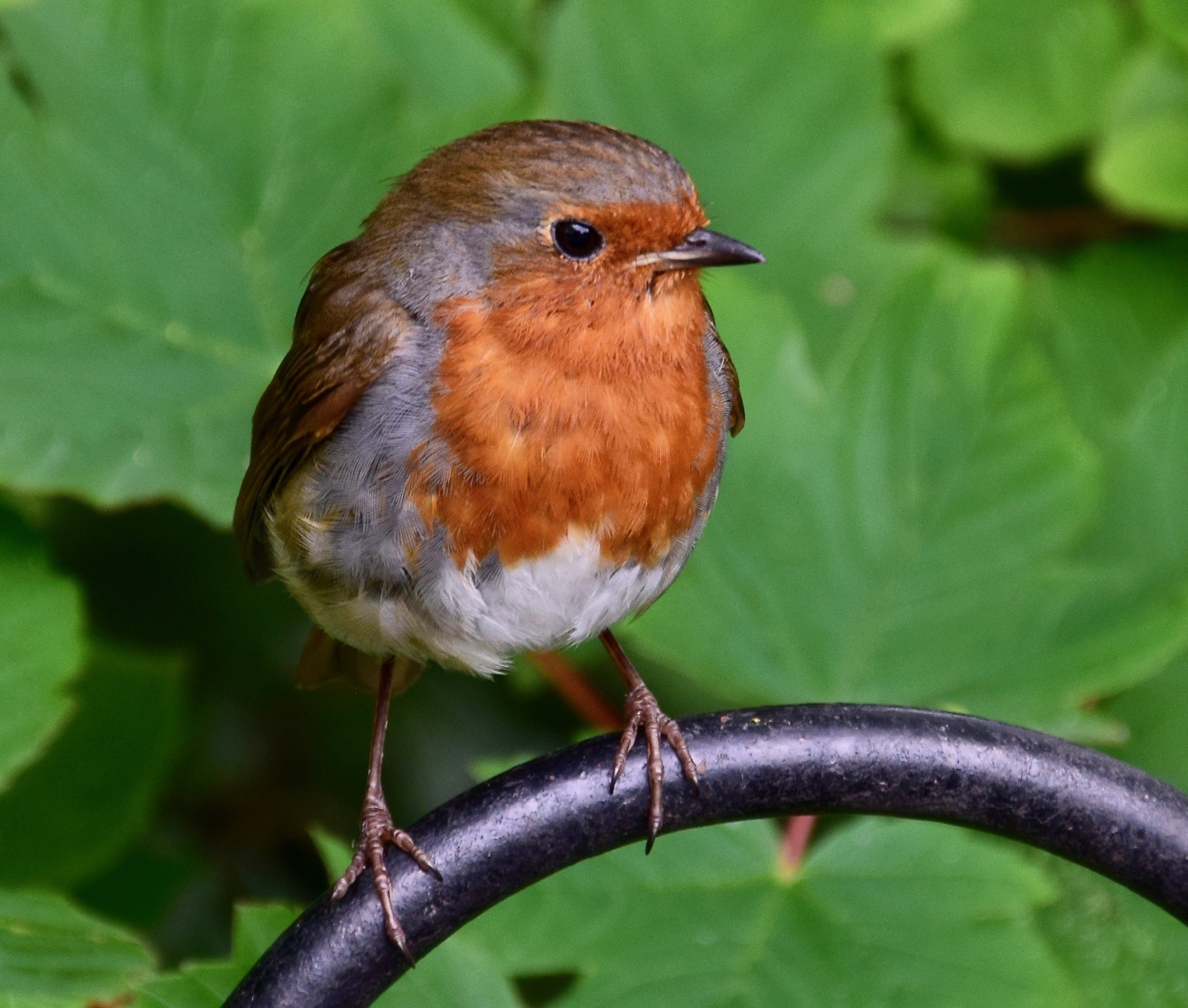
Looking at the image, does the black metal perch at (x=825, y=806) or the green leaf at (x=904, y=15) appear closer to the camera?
the black metal perch at (x=825, y=806)

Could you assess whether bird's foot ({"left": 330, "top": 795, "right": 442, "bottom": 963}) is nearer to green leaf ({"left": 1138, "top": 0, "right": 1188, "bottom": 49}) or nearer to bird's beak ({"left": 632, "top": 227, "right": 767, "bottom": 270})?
bird's beak ({"left": 632, "top": 227, "right": 767, "bottom": 270})

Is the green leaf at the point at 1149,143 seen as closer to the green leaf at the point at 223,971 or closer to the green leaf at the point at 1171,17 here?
the green leaf at the point at 1171,17

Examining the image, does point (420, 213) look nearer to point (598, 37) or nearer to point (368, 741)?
point (598, 37)

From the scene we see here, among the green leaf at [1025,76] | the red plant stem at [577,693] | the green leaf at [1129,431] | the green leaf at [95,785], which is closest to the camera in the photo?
the green leaf at [1129,431]

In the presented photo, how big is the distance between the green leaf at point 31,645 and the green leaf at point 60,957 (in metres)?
0.24

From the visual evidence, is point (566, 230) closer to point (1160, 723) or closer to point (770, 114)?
point (770, 114)

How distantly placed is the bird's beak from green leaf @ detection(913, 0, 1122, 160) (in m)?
1.19

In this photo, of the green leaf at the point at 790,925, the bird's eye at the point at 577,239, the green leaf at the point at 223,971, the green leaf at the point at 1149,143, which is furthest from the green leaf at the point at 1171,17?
the green leaf at the point at 223,971

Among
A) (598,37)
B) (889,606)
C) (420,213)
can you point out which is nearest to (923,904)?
(889,606)

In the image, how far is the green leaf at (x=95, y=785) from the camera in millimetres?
2930

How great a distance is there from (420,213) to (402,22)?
1.01 m

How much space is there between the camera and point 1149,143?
10.3ft

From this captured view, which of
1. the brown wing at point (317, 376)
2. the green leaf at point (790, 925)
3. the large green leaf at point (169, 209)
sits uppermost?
the large green leaf at point (169, 209)

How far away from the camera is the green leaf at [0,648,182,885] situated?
2.93 meters
